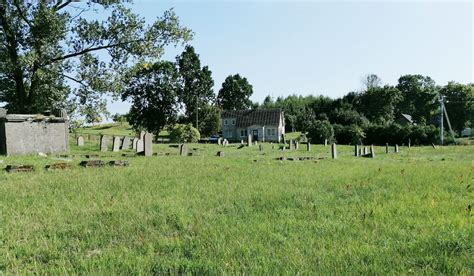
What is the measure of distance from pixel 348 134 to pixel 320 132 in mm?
5917

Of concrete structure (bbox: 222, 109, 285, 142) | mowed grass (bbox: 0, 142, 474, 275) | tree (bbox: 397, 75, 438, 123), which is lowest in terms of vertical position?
mowed grass (bbox: 0, 142, 474, 275)

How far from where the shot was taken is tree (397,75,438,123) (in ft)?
287

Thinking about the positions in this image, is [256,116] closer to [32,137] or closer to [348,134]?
[348,134]

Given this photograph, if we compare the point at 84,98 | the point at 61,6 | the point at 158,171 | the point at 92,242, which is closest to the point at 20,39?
the point at 61,6

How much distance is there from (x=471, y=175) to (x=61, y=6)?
928 inches

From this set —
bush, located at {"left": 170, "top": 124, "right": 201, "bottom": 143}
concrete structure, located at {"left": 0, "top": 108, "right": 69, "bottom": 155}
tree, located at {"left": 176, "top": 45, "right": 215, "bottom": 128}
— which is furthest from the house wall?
tree, located at {"left": 176, "top": 45, "right": 215, "bottom": 128}

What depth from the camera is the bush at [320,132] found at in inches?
2148

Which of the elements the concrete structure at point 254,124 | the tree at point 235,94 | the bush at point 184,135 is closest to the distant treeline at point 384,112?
the concrete structure at point 254,124

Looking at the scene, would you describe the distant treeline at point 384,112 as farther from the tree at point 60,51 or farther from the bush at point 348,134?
the tree at point 60,51

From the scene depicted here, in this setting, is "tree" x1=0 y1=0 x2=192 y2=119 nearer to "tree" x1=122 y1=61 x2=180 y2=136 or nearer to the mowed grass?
the mowed grass

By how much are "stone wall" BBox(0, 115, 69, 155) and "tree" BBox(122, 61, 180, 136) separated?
4578 cm

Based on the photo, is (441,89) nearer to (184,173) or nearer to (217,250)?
(184,173)

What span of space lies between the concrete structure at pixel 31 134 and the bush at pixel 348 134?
4416cm

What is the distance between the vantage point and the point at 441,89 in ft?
275
